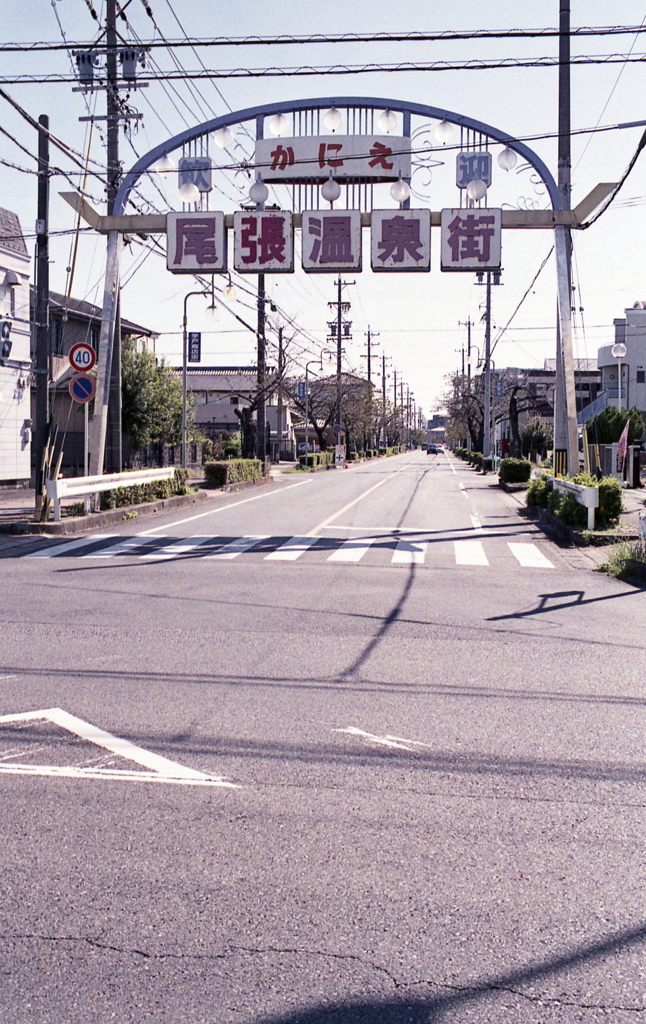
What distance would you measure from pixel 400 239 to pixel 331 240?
1514 millimetres

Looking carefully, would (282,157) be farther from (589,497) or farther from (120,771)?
(120,771)

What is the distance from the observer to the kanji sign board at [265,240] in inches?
792

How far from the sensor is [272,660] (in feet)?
24.8

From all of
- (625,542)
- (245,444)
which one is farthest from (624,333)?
(625,542)

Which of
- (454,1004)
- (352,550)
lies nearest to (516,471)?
(352,550)

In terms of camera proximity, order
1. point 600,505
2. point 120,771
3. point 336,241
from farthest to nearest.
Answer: point 336,241
point 600,505
point 120,771

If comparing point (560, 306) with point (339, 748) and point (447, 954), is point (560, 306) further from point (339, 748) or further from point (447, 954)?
point (447, 954)

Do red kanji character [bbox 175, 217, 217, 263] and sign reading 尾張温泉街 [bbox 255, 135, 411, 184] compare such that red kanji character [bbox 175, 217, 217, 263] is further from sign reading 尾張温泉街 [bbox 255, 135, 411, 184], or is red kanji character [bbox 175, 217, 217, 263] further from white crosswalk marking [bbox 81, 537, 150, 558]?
white crosswalk marking [bbox 81, 537, 150, 558]

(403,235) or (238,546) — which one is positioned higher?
(403,235)

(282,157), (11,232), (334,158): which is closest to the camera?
(334,158)

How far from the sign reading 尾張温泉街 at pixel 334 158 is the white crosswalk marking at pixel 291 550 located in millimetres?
9358

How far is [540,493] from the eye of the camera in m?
22.8

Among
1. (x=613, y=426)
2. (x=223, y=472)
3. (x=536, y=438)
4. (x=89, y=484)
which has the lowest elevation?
(x=89, y=484)

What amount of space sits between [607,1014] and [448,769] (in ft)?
7.20
